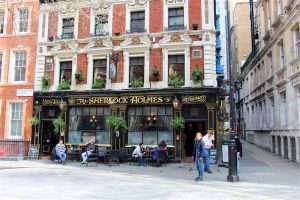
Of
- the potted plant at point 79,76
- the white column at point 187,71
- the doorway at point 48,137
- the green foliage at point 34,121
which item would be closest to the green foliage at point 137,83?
the white column at point 187,71

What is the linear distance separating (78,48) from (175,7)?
7483 mm

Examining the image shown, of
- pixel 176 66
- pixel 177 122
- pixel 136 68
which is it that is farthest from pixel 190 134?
pixel 136 68

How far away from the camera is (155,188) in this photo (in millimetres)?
9680

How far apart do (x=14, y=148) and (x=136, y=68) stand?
10144 millimetres

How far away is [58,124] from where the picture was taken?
19328 millimetres

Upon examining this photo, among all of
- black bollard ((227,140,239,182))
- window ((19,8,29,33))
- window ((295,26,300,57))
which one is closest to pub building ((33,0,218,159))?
window ((19,8,29,33))

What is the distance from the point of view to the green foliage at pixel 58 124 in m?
19.3

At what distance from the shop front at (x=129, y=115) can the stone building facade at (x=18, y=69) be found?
154cm

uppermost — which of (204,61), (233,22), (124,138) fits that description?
(233,22)

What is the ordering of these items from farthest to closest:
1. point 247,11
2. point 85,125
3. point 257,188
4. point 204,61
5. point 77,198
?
point 247,11 < point 85,125 < point 204,61 < point 257,188 < point 77,198

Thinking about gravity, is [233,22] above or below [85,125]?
above

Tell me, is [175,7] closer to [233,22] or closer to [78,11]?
[78,11]

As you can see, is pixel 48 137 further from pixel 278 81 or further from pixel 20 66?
pixel 278 81

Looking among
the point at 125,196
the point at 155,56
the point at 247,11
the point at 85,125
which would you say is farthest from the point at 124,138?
the point at 247,11
